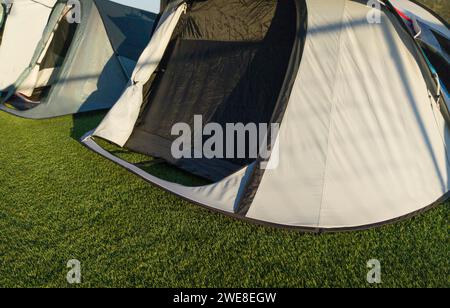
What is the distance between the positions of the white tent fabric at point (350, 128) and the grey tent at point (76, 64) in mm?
3346

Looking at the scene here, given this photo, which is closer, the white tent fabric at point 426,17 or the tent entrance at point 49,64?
the white tent fabric at point 426,17

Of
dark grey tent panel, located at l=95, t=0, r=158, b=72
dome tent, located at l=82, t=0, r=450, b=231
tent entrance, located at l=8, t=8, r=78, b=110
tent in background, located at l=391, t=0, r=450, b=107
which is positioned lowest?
tent entrance, located at l=8, t=8, r=78, b=110

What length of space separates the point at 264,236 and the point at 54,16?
4.97 meters

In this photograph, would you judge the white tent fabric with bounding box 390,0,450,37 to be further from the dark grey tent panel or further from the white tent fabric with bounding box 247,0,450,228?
the dark grey tent panel

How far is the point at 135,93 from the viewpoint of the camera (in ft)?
12.9

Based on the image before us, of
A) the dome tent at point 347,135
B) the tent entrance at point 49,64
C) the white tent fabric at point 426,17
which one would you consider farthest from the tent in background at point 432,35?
the tent entrance at point 49,64

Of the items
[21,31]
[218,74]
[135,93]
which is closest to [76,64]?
[135,93]

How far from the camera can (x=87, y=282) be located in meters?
2.18

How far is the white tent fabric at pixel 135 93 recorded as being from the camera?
378 cm

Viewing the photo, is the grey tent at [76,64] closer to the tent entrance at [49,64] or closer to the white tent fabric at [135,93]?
the tent entrance at [49,64]

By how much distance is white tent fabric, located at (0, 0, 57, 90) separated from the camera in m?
6.28

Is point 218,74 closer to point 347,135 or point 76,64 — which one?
point 347,135

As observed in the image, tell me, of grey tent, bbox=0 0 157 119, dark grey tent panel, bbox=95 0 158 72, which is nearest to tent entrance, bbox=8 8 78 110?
grey tent, bbox=0 0 157 119

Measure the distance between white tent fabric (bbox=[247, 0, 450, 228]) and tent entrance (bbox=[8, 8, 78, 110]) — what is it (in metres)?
4.47
